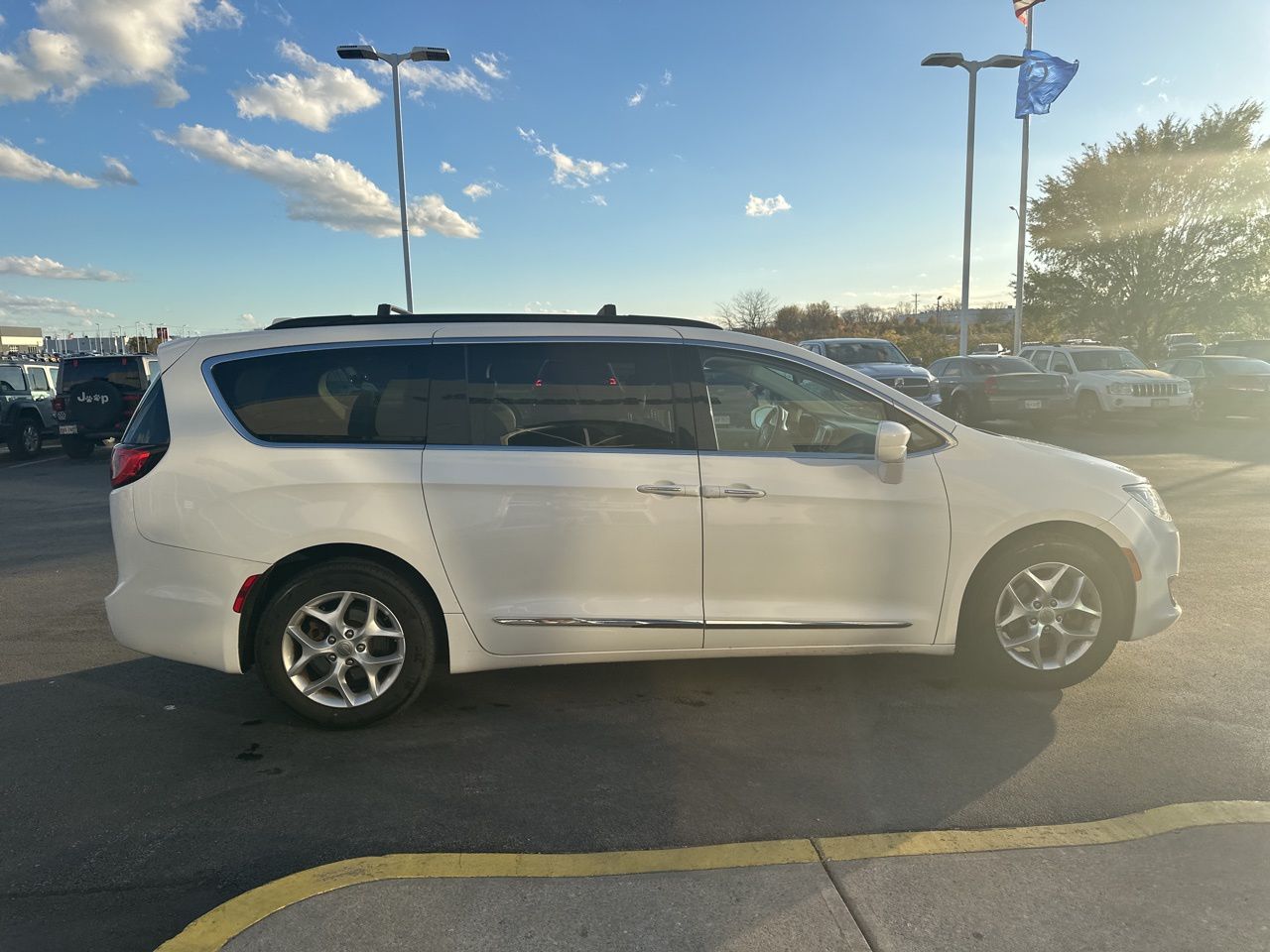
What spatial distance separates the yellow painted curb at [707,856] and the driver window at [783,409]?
170 centimetres

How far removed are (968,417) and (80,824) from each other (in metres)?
17.2

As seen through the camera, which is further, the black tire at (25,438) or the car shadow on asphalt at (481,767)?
the black tire at (25,438)

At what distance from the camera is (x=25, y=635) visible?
517 centimetres

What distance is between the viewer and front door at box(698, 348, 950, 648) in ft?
12.2

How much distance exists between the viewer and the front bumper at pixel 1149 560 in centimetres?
393

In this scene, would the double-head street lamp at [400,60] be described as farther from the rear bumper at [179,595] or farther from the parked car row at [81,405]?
the rear bumper at [179,595]

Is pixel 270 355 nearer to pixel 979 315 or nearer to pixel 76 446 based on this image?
pixel 76 446

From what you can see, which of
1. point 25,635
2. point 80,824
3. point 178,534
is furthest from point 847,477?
point 25,635

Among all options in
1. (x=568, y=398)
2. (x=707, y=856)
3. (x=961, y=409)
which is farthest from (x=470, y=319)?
(x=961, y=409)

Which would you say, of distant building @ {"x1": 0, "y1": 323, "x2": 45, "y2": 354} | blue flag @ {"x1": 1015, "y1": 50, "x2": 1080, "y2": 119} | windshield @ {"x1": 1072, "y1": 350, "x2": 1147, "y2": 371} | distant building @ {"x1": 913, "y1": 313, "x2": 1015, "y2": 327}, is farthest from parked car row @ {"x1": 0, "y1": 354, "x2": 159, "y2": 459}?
distant building @ {"x1": 0, "y1": 323, "x2": 45, "y2": 354}

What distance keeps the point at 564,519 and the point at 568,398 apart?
568mm

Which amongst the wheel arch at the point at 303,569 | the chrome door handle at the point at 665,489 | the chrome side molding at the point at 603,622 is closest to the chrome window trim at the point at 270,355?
the wheel arch at the point at 303,569

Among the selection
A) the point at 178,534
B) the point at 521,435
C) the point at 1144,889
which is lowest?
the point at 1144,889

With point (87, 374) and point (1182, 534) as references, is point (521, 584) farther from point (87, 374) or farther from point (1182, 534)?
point (87, 374)
